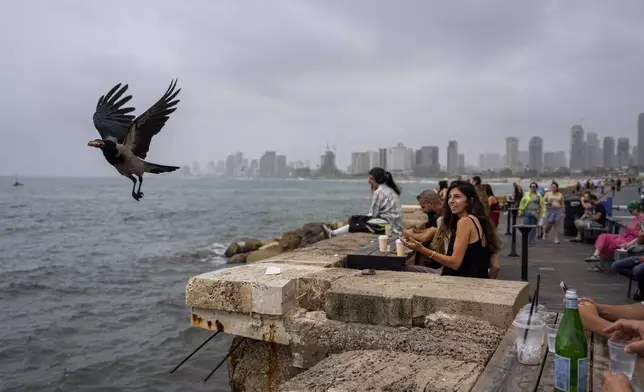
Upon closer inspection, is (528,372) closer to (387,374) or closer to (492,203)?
(387,374)

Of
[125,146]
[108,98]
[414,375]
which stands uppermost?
[108,98]

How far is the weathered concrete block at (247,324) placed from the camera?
4340mm

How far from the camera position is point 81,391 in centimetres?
819

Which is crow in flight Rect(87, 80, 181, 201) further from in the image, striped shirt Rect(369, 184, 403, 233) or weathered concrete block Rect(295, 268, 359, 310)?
striped shirt Rect(369, 184, 403, 233)

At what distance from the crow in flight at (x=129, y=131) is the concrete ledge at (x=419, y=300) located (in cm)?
184

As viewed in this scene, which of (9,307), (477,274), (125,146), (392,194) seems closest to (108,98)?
(125,146)

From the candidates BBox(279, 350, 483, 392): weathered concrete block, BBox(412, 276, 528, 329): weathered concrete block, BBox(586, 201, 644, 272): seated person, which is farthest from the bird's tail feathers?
BBox(586, 201, 644, 272): seated person

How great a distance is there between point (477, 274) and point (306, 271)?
1.63 metres

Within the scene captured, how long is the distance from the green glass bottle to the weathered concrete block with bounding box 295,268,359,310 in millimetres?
2147

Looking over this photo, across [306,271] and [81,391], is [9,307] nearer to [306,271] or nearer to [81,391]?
[81,391]

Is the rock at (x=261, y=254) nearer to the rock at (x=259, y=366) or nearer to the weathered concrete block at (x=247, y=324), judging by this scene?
the rock at (x=259, y=366)

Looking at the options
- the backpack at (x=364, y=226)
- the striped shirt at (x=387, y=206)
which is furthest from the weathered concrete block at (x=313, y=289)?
the striped shirt at (x=387, y=206)

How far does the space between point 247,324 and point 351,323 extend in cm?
95

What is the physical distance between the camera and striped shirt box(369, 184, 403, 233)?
26.1ft
